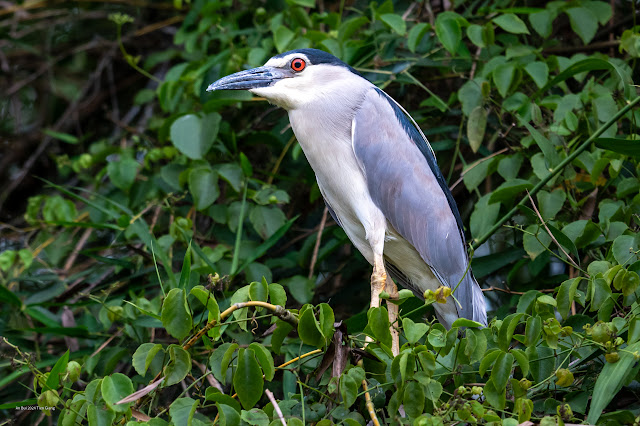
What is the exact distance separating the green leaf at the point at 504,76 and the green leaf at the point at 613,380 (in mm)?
1173

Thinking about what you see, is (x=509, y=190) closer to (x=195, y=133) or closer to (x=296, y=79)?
(x=296, y=79)

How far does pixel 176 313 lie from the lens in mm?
1347

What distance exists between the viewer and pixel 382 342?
4.58 ft

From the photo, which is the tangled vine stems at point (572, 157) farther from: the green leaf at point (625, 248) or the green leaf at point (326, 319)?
the green leaf at point (326, 319)

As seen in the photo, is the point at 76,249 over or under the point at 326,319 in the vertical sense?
under

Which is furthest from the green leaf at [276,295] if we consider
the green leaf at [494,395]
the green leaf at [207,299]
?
the green leaf at [494,395]

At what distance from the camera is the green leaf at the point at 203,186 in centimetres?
241

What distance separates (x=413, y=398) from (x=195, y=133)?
60.3 inches

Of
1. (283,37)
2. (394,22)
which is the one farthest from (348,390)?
(283,37)

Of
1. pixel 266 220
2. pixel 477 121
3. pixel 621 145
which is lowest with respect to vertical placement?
pixel 266 220

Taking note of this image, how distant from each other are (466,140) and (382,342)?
4.50 feet

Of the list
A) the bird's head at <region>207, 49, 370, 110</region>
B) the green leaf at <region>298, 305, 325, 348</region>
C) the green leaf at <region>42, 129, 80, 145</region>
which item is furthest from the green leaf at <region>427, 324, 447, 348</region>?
the green leaf at <region>42, 129, 80, 145</region>

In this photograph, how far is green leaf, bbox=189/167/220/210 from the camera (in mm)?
2408

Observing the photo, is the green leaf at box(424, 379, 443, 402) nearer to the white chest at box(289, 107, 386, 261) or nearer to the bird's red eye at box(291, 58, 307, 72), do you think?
the white chest at box(289, 107, 386, 261)
